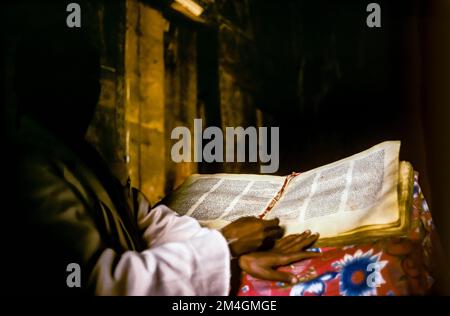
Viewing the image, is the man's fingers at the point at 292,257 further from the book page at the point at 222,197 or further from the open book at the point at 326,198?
the book page at the point at 222,197

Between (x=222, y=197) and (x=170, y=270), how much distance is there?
399 millimetres

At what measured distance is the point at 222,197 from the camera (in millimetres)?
1174

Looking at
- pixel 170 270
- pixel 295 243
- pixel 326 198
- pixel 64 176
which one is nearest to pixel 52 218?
pixel 64 176

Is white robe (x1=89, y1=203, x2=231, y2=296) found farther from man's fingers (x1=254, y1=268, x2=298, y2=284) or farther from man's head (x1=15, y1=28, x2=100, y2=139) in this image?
man's head (x1=15, y1=28, x2=100, y2=139)

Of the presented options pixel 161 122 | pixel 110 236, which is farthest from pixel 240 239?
pixel 161 122

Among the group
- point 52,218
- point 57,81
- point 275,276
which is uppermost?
point 57,81

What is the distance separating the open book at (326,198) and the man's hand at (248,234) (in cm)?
5

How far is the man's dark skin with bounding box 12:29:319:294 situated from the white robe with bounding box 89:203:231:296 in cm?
4

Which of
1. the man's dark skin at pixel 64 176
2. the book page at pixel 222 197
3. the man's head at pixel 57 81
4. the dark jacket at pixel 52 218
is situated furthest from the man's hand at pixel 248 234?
the man's head at pixel 57 81

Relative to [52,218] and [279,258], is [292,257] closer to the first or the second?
[279,258]

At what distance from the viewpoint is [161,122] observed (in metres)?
1.49

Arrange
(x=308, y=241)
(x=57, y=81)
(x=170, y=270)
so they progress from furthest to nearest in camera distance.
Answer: (x=57, y=81), (x=308, y=241), (x=170, y=270)
